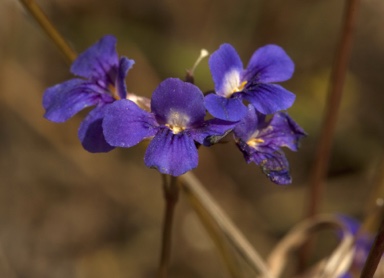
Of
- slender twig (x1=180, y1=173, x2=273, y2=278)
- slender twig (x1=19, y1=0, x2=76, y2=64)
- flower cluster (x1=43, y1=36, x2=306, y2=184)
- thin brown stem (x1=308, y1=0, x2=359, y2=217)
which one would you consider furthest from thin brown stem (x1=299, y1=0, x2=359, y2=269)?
slender twig (x1=19, y1=0, x2=76, y2=64)

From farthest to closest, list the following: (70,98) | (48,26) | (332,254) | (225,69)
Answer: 1. (332,254)
2. (48,26)
3. (70,98)
4. (225,69)

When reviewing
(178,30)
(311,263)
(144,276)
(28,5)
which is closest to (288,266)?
(311,263)

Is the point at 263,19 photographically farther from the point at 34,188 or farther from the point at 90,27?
the point at 34,188

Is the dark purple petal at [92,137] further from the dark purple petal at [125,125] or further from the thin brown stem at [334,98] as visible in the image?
the thin brown stem at [334,98]

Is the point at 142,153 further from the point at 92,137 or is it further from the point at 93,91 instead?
the point at 92,137

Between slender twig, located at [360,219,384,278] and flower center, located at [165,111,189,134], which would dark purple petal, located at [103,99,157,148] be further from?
slender twig, located at [360,219,384,278]

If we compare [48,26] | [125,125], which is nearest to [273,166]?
[125,125]

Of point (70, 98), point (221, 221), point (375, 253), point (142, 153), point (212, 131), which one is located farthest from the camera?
point (142, 153)
